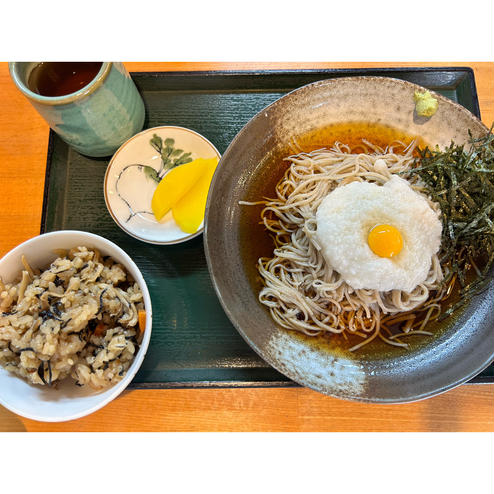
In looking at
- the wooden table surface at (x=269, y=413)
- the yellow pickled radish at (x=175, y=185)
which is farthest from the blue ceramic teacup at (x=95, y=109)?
the wooden table surface at (x=269, y=413)

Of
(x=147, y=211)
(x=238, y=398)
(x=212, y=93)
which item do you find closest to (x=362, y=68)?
(x=212, y=93)

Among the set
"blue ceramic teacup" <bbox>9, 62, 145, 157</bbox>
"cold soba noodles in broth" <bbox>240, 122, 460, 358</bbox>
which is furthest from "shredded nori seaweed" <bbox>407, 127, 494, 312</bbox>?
"blue ceramic teacup" <bbox>9, 62, 145, 157</bbox>

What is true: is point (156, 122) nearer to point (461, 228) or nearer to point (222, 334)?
point (222, 334)

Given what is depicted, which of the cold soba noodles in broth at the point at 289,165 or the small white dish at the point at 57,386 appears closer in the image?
the small white dish at the point at 57,386

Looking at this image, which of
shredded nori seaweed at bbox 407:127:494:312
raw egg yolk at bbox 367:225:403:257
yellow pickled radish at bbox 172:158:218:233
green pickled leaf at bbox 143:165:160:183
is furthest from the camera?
green pickled leaf at bbox 143:165:160:183

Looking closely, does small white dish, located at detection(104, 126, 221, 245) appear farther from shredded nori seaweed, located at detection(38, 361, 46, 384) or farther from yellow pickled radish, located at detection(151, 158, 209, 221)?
shredded nori seaweed, located at detection(38, 361, 46, 384)

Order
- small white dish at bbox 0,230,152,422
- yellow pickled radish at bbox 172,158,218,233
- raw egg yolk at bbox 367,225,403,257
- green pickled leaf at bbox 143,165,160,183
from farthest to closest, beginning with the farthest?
green pickled leaf at bbox 143,165,160,183 → yellow pickled radish at bbox 172,158,218,233 → raw egg yolk at bbox 367,225,403,257 → small white dish at bbox 0,230,152,422

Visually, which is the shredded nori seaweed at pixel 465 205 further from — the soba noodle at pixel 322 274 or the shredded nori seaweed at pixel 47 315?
the shredded nori seaweed at pixel 47 315
